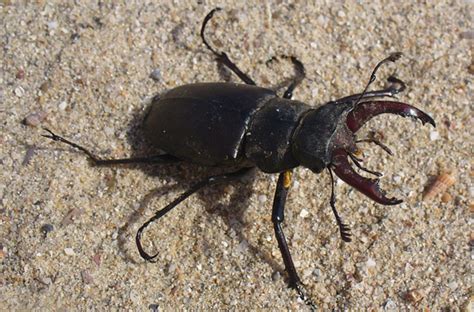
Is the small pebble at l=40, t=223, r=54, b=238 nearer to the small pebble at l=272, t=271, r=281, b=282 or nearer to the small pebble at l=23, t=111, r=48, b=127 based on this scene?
the small pebble at l=23, t=111, r=48, b=127

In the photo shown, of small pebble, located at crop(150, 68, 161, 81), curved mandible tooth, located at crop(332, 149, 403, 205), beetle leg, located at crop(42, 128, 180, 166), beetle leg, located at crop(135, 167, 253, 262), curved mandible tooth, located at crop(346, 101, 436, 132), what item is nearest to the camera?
curved mandible tooth, located at crop(332, 149, 403, 205)

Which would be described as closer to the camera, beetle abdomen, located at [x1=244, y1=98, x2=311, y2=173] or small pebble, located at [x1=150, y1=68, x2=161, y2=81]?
beetle abdomen, located at [x1=244, y1=98, x2=311, y2=173]

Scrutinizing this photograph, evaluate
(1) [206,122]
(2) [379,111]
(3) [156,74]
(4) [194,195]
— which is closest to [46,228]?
(4) [194,195]

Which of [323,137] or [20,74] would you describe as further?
[20,74]

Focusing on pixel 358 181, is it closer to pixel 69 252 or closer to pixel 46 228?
pixel 69 252

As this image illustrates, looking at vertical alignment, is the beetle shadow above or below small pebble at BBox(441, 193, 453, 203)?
below

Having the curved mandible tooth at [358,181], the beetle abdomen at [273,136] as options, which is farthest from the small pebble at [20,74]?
the curved mandible tooth at [358,181]

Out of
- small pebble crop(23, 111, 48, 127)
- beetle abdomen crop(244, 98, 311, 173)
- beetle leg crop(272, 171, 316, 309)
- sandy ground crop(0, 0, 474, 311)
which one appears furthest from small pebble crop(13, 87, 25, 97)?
beetle leg crop(272, 171, 316, 309)
